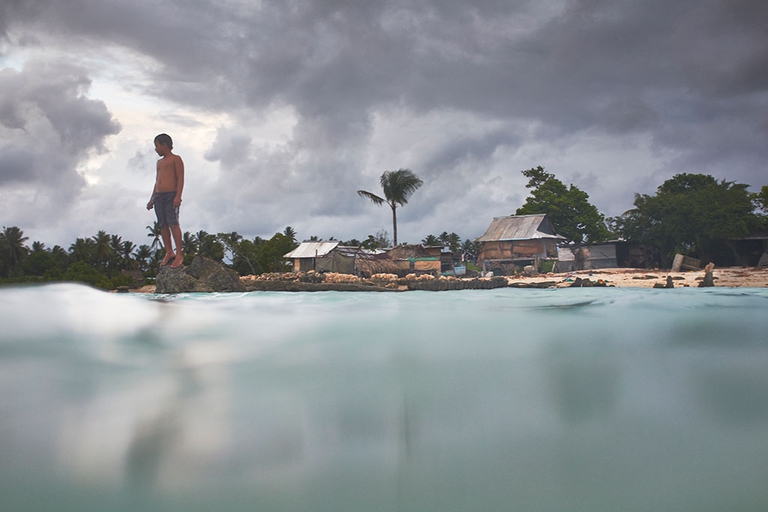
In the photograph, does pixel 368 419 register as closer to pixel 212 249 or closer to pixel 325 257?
pixel 325 257

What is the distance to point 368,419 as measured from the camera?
3.16 metres

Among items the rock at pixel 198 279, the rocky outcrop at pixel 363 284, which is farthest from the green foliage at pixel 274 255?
the rock at pixel 198 279

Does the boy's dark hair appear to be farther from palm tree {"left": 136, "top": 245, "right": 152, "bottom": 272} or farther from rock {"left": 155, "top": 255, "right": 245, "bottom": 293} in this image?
palm tree {"left": 136, "top": 245, "right": 152, "bottom": 272}

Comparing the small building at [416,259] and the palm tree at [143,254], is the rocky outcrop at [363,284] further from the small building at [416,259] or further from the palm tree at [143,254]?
the palm tree at [143,254]

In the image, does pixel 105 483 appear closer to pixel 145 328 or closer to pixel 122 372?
pixel 122 372

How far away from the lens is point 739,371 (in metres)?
4.38

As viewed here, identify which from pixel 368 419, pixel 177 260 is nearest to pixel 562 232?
pixel 177 260

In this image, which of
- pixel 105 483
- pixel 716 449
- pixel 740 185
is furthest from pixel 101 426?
pixel 740 185

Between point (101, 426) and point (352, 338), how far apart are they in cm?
274

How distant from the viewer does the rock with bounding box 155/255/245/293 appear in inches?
592

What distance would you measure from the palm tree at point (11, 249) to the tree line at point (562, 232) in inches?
2.4

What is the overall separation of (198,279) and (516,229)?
67.3ft

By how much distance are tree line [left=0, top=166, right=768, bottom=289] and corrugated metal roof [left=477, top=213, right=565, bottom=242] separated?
3.06 m

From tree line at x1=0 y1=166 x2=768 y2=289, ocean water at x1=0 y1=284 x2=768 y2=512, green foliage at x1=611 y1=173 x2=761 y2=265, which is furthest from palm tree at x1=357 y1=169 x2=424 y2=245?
ocean water at x1=0 y1=284 x2=768 y2=512
